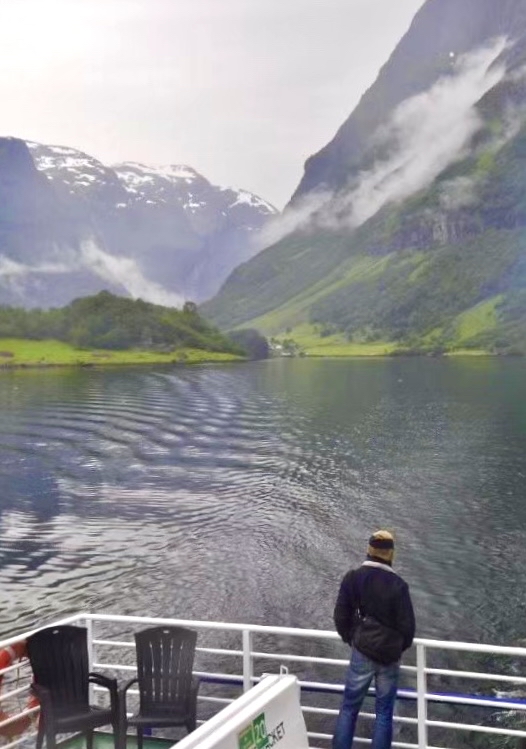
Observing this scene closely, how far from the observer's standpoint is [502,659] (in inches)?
946

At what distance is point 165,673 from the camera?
1015cm

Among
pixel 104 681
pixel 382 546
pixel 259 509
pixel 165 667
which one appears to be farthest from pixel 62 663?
pixel 259 509

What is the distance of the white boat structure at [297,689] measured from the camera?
21.6 feet

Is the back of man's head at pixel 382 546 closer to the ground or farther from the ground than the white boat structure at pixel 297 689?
farther from the ground

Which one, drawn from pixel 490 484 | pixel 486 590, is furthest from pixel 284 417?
pixel 486 590

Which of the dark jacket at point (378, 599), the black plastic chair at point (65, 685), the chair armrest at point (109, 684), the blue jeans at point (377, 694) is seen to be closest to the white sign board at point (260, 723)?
the dark jacket at point (378, 599)

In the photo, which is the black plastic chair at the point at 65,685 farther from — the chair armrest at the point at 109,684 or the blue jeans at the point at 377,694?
the blue jeans at the point at 377,694

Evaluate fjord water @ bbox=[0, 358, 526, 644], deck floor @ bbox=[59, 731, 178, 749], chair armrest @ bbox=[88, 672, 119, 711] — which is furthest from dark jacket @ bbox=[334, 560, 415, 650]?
fjord water @ bbox=[0, 358, 526, 644]

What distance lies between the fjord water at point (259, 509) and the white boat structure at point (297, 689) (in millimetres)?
2099

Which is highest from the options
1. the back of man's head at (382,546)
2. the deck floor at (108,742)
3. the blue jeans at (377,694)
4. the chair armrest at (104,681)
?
the back of man's head at (382,546)

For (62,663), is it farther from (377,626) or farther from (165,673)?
(377,626)

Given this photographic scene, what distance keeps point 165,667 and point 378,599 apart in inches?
112

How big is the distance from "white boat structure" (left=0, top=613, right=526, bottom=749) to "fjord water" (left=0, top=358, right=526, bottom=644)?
2.10 m

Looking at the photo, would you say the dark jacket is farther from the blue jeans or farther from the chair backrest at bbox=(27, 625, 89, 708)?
the chair backrest at bbox=(27, 625, 89, 708)
